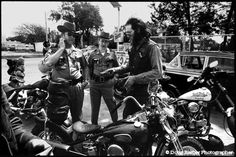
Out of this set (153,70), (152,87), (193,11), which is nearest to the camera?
(153,70)

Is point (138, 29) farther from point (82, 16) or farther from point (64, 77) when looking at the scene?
point (64, 77)

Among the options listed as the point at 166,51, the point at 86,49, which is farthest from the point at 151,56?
the point at 166,51

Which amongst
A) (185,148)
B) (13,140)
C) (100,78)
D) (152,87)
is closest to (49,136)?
(13,140)

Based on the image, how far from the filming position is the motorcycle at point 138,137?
1.64 m

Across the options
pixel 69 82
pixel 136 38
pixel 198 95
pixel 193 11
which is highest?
pixel 193 11

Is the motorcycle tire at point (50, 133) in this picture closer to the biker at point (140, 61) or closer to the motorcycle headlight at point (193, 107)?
the biker at point (140, 61)

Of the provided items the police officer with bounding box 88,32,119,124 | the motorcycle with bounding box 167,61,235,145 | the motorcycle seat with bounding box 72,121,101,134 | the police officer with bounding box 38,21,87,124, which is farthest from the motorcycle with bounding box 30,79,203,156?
the police officer with bounding box 88,32,119,124

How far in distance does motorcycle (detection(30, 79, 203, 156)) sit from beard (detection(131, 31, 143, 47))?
0.63 m

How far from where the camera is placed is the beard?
2037 millimetres

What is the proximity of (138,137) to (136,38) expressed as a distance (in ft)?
3.20

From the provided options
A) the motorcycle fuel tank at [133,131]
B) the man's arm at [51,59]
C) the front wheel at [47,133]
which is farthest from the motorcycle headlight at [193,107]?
the man's arm at [51,59]

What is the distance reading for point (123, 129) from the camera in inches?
65.0

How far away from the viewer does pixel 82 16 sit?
1973mm

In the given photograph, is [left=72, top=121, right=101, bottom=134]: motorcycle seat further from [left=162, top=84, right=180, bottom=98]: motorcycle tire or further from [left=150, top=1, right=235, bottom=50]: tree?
[left=162, top=84, right=180, bottom=98]: motorcycle tire
